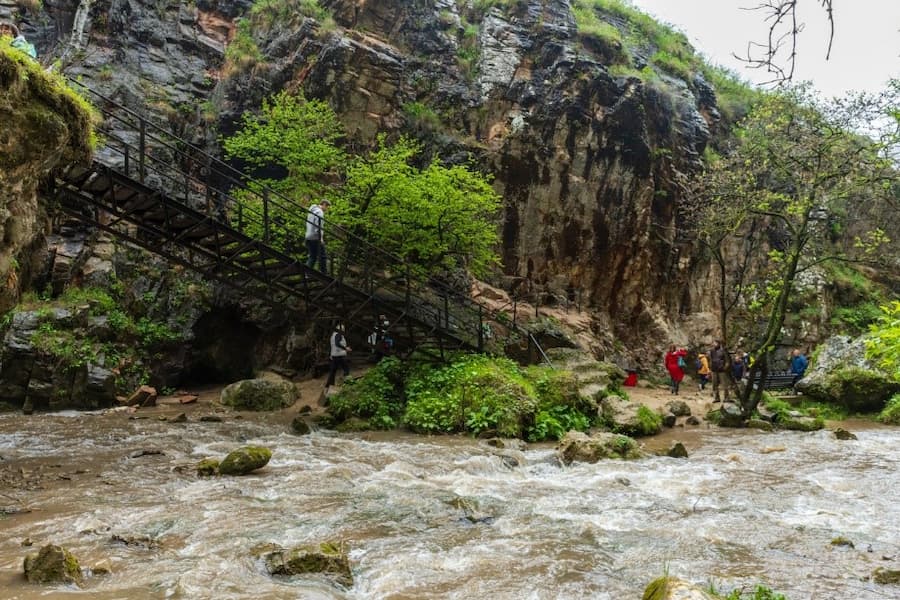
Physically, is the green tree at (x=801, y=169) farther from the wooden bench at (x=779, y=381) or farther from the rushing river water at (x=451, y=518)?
the wooden bench at (x=779, y=381)

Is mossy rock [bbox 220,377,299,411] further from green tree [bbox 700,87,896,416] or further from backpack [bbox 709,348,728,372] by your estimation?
backpack [bbox 709,348,728,372]

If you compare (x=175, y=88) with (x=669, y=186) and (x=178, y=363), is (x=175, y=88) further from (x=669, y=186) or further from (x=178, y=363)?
(x=669, y=186)

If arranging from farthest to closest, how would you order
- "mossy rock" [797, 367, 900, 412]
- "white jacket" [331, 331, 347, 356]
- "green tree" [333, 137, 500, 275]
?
"green tree" [333, 137, 500, 275] → "mossy rock" [797, 367, 900, 412] → "white jacket" [331, 331, 347, 356]

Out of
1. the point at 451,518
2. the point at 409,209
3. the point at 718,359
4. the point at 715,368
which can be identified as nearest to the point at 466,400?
the point at 409,209

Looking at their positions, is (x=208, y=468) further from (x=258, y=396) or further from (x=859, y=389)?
(x=859, y=389)

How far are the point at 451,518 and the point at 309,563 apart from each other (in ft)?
7.01

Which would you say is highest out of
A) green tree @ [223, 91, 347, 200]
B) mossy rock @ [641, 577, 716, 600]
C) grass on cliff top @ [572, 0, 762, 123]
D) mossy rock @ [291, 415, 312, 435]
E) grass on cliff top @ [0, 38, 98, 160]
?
grass on cliff top @ [572, 0, 762, 123]

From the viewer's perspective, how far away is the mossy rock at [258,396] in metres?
15.1

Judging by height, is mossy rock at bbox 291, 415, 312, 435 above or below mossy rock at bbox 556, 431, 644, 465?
below

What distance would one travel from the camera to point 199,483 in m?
7.52

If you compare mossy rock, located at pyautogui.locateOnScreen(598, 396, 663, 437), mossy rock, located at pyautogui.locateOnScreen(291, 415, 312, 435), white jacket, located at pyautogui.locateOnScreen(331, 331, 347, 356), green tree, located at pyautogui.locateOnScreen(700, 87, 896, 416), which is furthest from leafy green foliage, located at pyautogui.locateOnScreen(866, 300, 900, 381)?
white jacket, located at pyautogui.locateOnScreen(331, 331, 347, 356)

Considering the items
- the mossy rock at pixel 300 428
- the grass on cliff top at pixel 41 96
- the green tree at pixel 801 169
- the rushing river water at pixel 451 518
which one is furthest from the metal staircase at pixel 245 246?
the green tree at pixel 801 169

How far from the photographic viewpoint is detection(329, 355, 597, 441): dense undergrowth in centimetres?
1264

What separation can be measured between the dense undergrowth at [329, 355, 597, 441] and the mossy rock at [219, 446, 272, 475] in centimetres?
466
